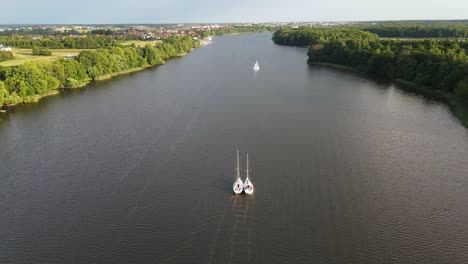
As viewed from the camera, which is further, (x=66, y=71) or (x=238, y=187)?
(x=66, y=71)

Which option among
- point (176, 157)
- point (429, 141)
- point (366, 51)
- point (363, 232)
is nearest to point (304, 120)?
point (429, 141)

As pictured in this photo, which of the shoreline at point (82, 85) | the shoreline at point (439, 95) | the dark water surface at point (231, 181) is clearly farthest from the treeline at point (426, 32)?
the shoreline at point (82, 85)

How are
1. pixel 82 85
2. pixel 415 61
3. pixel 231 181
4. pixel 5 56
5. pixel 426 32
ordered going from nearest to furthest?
1. pixel 231 181
2. pixel 415 61
3. pixel 82 85
4. pixel 5 56
5. pixel 426 32

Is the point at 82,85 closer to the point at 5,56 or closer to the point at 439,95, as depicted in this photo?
the point at 5,56

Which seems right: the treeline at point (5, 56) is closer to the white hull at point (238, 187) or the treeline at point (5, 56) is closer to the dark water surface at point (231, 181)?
the dark water surface at point (231, 181)

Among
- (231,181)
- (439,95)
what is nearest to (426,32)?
(439,95)

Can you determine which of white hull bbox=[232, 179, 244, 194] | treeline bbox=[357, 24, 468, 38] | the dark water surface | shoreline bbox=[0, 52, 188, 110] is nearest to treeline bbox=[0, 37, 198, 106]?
shoreline bbox=[0, 52, 188, 110]

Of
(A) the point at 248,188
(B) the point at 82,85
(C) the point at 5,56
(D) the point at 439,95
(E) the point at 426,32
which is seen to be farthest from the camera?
(E) the point at 426,32
